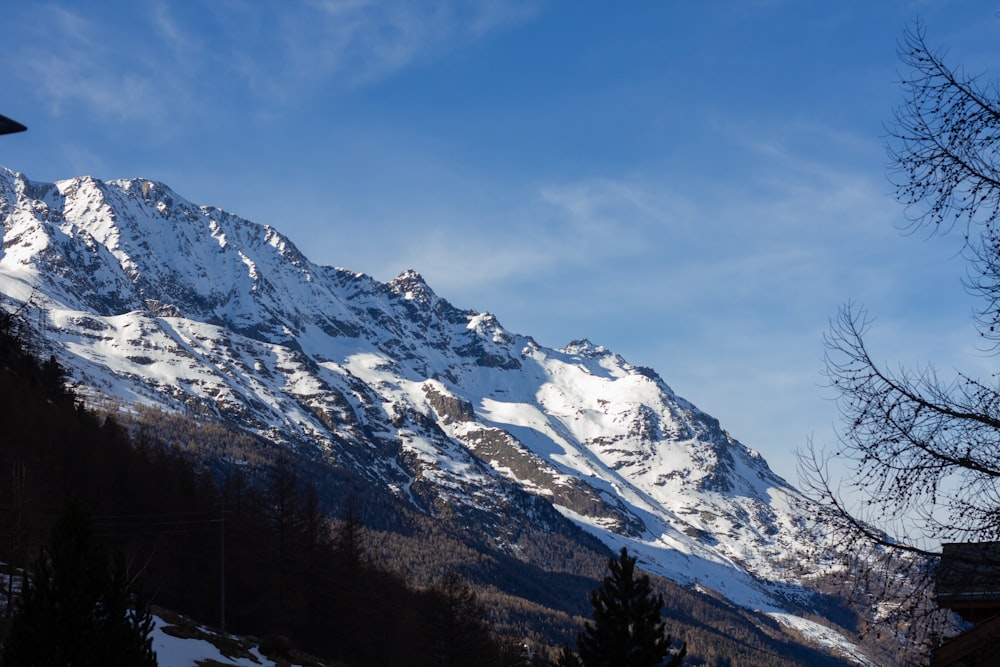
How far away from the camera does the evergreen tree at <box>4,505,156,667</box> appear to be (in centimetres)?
1727

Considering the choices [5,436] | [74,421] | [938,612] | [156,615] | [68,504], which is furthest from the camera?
[74,421]

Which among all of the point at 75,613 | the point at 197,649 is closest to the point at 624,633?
the point at 197,649

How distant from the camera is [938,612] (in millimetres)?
8438

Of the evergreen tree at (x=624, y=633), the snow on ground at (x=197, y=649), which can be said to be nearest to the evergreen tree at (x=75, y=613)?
the snow on ground at (x=197, y=649)

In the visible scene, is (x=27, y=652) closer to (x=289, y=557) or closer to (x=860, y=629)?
(x=860, y=629)

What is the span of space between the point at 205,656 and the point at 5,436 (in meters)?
27.0

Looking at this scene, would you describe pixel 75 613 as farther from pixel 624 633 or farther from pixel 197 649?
pixel 624 633

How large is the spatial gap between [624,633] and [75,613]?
63.8 feet

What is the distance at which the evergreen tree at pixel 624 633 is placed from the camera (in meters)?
31.2

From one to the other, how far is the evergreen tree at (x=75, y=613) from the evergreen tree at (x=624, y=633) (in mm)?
16070

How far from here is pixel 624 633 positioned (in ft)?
105

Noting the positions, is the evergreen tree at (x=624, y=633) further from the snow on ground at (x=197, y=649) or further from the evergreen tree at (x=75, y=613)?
the evergreen tree at (x=75, y=613)

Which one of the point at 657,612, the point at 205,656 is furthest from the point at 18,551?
the point at 657,612

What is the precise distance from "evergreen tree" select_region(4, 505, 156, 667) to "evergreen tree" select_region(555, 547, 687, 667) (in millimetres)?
16070
